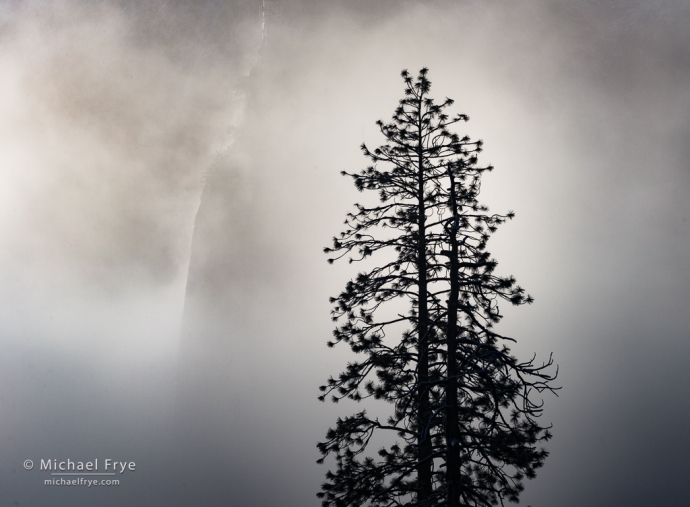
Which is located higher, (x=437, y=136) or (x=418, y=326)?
(x=437, y=136)

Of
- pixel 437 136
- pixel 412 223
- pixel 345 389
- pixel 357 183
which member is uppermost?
pixel 437 136

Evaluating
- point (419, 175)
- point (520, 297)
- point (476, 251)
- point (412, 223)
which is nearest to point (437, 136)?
point (419, 175)

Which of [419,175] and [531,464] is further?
[419,175]

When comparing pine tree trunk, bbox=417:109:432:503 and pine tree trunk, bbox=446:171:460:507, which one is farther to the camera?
pine tree trunk, bbox=417:109:432:503

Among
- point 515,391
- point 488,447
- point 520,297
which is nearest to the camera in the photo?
point 515,391

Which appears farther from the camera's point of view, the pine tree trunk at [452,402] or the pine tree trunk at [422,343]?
the pine tree trunk at [422,343]

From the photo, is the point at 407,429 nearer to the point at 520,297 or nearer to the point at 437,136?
the point at 520,297

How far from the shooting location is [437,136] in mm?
10695

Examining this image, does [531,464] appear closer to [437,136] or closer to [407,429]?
[407,429]

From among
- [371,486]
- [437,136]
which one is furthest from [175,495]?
[437,136]

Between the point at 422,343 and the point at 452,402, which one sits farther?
the point at 422,343

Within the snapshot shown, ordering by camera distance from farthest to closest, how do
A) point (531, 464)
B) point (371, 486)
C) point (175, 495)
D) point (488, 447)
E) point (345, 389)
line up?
point (175, 495), point (345, 389), point (371, 486), point (531, 464), point (488, 447)

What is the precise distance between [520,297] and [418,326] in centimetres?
199

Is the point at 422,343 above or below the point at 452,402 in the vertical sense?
above
